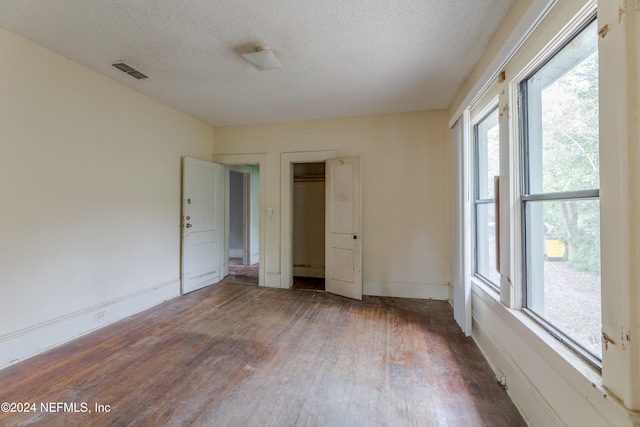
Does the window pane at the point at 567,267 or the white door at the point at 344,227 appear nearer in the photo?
the window pane at the point at 567,267

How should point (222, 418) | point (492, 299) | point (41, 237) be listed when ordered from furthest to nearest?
point (41, 237) < point (492, 299) < point (222, 418)

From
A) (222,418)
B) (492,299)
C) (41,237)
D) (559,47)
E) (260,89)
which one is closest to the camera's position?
(559,47)

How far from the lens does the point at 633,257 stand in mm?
942

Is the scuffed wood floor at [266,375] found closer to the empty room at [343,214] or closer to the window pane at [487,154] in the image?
the empty room at [343,214]

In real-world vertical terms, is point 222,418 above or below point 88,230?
below

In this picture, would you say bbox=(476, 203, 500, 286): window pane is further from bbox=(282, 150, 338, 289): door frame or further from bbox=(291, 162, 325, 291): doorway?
bbox=(291, 162, 325, 291): doorway

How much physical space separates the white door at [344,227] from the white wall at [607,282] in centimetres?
208

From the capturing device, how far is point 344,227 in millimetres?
3885

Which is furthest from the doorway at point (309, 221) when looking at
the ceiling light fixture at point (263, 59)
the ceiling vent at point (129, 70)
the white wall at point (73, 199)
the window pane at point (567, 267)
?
the window pane at point (567, 267)

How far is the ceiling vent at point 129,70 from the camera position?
8.59 feet

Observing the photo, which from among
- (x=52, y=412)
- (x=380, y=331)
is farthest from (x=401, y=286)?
(x=52, y=412)

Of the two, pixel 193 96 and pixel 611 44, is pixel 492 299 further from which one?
pixel 193 96

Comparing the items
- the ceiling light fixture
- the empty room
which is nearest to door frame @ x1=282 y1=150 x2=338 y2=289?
the empty room

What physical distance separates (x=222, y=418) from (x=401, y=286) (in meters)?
2.88
